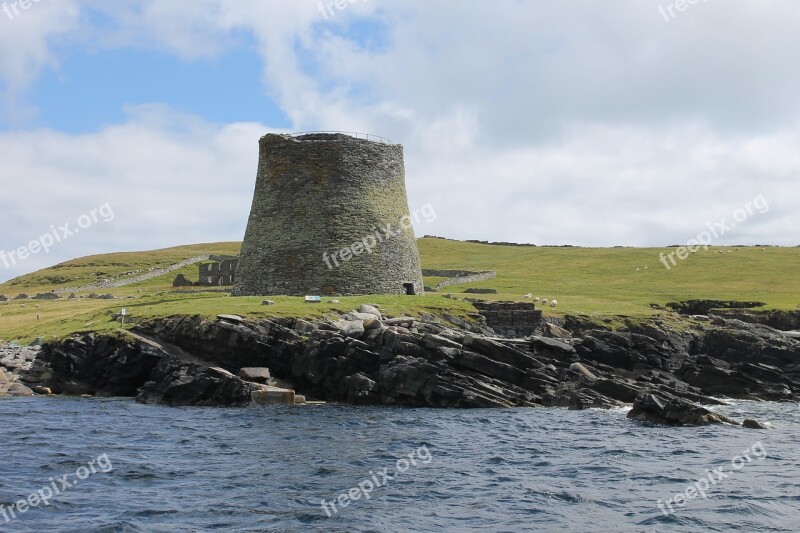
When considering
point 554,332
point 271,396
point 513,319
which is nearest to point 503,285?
point 513,319

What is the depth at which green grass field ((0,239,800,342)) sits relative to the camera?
1686 inches

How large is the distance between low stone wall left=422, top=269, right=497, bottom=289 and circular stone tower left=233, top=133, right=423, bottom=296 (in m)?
27.0

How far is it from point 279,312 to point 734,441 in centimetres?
2123

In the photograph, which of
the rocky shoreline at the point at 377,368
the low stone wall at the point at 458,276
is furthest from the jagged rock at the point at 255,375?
the low stone wall at the point at 458,276

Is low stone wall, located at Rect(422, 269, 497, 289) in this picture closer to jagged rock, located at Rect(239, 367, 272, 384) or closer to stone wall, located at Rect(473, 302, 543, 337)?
stone wall, located at Rect(473, 302, 543, 337)

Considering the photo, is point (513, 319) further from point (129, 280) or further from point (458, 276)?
A: point (129, 280)

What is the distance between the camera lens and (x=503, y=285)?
75.4 metres

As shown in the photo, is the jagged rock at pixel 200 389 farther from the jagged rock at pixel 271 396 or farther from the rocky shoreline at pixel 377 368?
the jagged rock at pixel 271 396

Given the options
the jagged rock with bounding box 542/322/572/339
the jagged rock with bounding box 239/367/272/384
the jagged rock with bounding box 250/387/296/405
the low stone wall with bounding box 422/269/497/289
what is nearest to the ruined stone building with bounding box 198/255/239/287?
the low stone wall with bounding box 422/269/497/289

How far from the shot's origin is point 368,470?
Result: 66.4ft

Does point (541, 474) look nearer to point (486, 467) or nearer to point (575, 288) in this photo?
point (486, 467)

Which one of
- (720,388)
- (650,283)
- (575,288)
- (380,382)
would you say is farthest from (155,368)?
(650,283)

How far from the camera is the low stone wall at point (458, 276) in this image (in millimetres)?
80287

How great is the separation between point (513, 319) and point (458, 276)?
3964 centimetres
